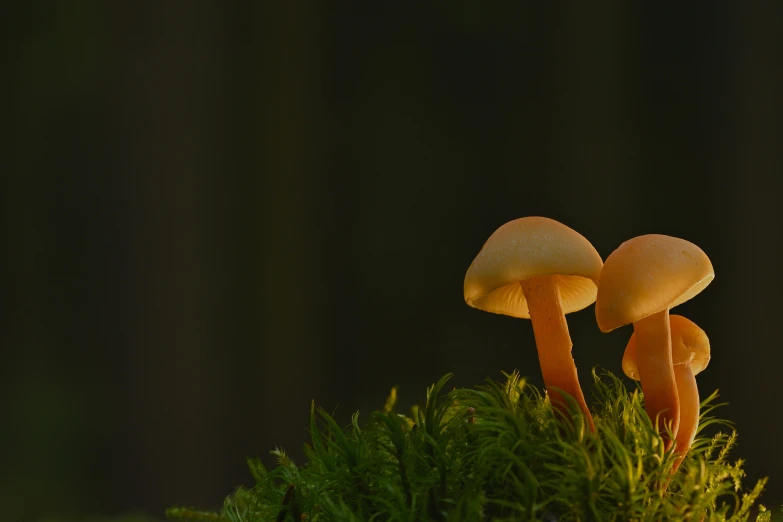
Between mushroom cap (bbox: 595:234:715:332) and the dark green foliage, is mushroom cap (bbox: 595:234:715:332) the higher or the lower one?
the higher one

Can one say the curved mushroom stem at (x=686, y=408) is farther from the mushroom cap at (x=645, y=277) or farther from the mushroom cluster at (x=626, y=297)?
the mushroom cap at (x=645, y=277)

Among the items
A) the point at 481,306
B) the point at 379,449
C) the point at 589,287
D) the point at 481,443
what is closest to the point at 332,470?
the point at 379,449

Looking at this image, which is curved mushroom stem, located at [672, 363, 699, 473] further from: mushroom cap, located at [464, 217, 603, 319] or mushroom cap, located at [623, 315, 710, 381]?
mushroom cap, located at [464, 217, 603, 319]

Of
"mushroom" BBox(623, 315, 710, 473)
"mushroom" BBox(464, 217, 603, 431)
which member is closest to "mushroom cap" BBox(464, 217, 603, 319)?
"mushroom" BBox(464, 217, 603, 431)

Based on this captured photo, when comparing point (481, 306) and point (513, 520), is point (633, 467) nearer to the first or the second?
point (513, 520)

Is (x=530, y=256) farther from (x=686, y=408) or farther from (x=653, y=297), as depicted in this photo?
(x=686, y=408)

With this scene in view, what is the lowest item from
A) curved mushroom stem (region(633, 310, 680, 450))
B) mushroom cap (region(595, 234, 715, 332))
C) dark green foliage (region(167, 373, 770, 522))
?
dark green foliage (region(167, 373, 770, 522))

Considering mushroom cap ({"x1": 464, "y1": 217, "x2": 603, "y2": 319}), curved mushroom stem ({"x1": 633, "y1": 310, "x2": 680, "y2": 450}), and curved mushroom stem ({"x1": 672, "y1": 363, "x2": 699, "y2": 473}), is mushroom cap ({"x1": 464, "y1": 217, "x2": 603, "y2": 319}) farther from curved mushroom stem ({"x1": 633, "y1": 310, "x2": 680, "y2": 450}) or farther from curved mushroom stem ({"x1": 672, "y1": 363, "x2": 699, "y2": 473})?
curved mushroom stem ({"x1": 672, "y1": 363, "x2": 699, "y2": 473})

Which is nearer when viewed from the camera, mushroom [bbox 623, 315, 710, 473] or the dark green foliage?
the dark green foliage
